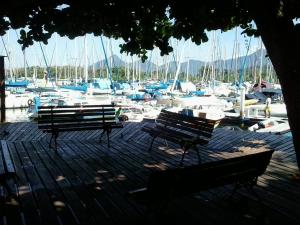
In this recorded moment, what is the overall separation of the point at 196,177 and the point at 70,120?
5.56 metres

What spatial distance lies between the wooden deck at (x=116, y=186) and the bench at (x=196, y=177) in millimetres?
250

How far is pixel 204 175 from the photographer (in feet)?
13.6

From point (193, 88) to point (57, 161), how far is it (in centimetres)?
4559

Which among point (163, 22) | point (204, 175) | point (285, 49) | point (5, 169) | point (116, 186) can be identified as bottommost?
point (116, 186)

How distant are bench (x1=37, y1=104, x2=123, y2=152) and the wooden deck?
502 mm

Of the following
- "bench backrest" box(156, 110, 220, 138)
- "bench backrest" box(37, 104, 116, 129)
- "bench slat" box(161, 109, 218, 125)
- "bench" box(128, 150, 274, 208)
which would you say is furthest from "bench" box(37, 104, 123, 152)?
→ "bench" box(128, 150, 274, 208)

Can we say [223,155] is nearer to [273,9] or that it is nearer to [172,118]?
[172,118]

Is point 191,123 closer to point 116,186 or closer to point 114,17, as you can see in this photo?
point 116,186

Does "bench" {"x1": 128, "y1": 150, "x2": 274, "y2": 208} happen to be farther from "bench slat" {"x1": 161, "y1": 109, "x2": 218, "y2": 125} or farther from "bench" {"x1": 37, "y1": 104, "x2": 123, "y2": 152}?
"bench" {"x1": 37, "y1": 104, "x2": 123, "y2": 152}

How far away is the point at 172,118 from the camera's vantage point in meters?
8.87

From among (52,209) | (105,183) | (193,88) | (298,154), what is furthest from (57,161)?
(193,88)

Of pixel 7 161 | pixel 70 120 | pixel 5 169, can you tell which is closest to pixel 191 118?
pixel 70 120

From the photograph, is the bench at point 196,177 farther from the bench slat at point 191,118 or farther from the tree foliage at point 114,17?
the bench slat at point 191,118

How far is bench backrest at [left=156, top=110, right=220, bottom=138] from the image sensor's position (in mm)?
7500
